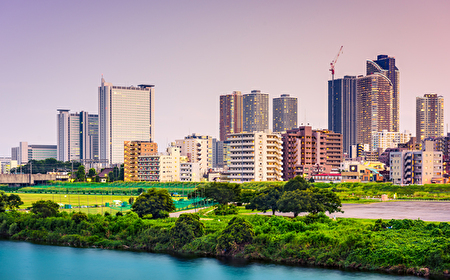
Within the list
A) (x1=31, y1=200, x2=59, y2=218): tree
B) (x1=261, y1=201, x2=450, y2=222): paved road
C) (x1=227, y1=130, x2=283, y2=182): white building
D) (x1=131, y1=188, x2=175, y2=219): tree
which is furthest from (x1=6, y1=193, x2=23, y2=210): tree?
(x1=227, y1=130, x2=283, y2=182): white building

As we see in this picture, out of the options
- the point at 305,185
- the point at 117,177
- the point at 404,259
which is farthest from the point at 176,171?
the point at 404,259

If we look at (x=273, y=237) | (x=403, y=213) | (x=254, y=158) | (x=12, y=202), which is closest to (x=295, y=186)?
(x=403, y=213)

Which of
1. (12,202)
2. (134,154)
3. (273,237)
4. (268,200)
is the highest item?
(134,154)

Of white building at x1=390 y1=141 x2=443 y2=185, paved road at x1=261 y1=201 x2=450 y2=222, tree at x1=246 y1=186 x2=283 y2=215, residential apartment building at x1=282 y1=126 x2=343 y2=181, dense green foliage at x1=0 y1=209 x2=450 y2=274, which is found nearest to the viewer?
dense green foliage at x1=0 y1=209 x2=450 y2=274

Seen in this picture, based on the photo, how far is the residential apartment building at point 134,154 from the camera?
162012mm

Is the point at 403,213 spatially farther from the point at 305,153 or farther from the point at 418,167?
the point at 305,153

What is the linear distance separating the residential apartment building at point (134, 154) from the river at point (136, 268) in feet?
390

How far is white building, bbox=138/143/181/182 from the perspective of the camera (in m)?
151

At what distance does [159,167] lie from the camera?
496 feet

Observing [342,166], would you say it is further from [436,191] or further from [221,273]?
[221,273]

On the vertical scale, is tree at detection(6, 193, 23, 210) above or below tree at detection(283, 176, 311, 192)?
below

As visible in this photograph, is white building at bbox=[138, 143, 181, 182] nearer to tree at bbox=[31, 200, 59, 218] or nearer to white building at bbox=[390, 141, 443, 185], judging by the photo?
white building at bbox=[390, 141, 443, 185]

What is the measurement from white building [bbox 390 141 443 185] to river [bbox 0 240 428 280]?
86.5 meters

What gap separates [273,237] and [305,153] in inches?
4043
